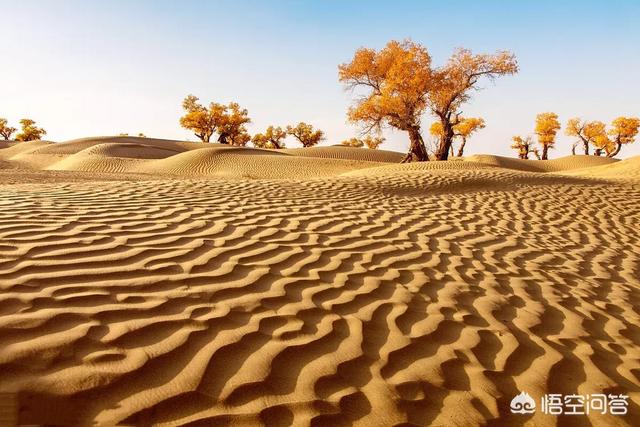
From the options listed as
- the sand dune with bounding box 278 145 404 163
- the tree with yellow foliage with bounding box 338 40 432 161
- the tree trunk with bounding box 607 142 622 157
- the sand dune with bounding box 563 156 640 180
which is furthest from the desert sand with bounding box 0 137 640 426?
the tree trunk with bounding box 607 142 622 157

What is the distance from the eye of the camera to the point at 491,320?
A: 10.2ft

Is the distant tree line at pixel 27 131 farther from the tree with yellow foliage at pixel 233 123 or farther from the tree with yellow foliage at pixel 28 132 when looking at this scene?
the tree with yellow foliage at pixel 233 123

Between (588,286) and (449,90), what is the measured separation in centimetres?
2266

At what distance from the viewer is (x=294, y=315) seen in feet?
9.40

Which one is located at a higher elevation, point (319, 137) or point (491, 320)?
point (319, 137)

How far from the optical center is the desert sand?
202cm

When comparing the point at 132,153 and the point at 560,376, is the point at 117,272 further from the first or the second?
the point at 132,153

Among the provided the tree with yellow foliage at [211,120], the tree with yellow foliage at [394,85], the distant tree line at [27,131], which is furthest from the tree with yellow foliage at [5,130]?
the tree with yellow foliage at [394,85]

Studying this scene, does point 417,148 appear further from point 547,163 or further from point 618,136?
point 618,136

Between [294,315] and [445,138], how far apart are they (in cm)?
2464

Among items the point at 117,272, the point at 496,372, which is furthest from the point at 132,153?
the point at 496,372

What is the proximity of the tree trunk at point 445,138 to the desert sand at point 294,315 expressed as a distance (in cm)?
2024

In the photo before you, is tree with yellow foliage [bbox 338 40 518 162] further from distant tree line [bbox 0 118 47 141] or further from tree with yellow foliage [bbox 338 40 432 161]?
distant tree line [bbox 0 118 47 141]

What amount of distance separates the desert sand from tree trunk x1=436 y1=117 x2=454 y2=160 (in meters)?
20.2
